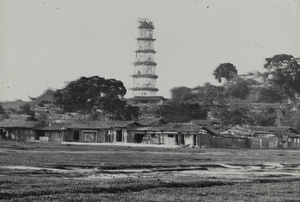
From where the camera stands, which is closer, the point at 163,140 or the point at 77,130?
the point at 163,140

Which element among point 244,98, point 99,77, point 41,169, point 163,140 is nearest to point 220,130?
point 163,140

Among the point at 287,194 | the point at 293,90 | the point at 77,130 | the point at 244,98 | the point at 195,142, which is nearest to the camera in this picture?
the point at 287,194

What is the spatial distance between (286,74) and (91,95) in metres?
32.6

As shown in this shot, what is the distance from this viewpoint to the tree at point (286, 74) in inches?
3177

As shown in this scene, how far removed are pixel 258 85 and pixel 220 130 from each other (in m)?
A: 35.0

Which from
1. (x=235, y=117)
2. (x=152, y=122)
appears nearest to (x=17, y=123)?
(x=152, y=122)

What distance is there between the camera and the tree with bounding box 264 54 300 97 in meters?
80.7

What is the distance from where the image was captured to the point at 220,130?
5975 cm

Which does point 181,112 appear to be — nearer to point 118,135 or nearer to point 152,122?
point 152,122

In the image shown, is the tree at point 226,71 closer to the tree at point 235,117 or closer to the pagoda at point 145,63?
the pagoda at point 145,63

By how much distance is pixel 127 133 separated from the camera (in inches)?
2239

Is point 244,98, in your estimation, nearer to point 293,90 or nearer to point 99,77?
point 293,90

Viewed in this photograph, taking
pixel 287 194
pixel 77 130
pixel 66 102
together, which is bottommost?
pixel 287 194

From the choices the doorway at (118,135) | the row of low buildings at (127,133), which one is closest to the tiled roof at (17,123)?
the row of low buildings at (127,133)
